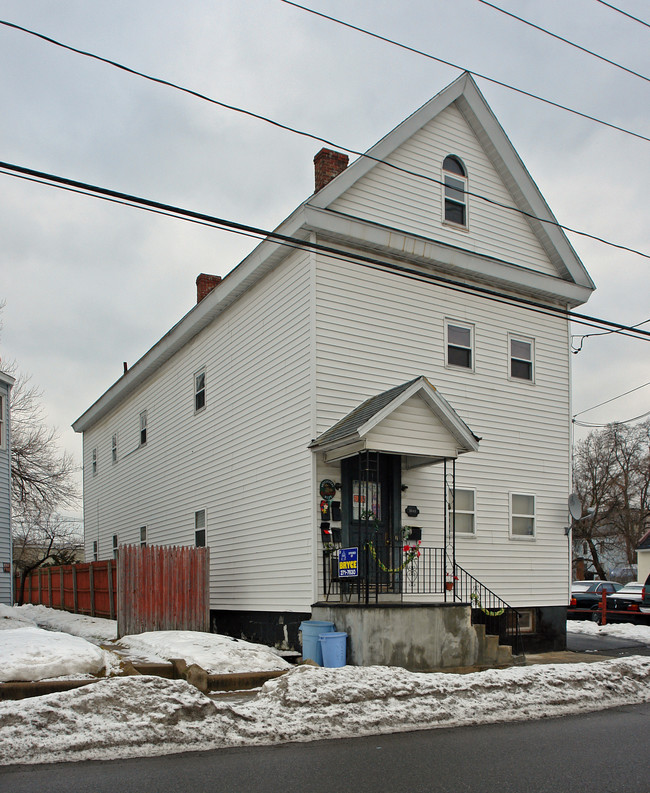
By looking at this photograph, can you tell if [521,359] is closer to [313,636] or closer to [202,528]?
[313,636]

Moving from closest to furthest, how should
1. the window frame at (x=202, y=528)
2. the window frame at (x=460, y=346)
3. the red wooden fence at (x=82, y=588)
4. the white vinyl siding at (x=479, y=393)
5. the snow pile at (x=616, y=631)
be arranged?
the white vinyl siding at (x=479, y=393), the window frame at (x=460, y=346), the window frame at (x=202, y=528), the red wooden fence at (x=82, y=588), the snow pile at (x=616, y=631)

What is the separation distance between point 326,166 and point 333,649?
8560 mm

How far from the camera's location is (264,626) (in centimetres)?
1471

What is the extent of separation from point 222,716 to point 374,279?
891 centimetres

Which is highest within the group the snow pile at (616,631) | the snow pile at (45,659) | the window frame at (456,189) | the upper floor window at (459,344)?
the window frame at (456,189)

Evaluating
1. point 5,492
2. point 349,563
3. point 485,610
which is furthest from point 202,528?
point 5,492

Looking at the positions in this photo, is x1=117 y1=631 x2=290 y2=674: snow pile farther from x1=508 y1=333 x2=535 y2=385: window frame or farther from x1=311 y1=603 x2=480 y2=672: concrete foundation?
x1=508 y1=333 x2=535 y2=385: window frame

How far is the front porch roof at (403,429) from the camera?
1252 centimetres

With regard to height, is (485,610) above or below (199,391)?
below

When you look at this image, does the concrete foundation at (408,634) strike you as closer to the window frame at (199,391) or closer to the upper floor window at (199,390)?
the window frame at (199,391)

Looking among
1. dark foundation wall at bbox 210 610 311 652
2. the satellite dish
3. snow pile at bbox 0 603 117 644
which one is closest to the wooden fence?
snow pile at bbox 0 603 117 644

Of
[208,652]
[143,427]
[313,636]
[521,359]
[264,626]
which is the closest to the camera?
[208,652]

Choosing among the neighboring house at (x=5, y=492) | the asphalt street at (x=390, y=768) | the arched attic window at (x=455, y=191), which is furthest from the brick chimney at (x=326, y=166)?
the neighboring house at (x=5, y=492)

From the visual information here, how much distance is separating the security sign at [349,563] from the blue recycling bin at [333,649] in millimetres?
935
